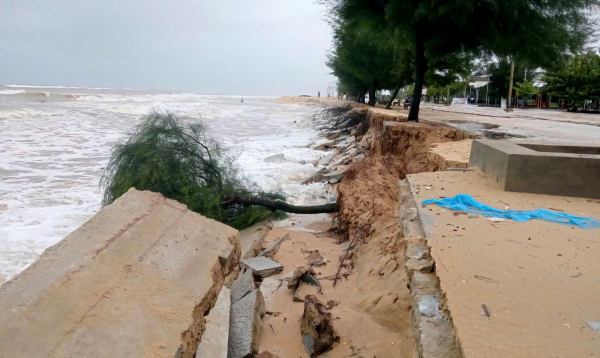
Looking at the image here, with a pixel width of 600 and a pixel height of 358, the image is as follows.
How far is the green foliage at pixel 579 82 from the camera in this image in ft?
94.0

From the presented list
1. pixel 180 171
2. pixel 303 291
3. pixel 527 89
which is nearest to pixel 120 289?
pixel 303 291

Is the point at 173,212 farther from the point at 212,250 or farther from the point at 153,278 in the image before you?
the point at 153,278

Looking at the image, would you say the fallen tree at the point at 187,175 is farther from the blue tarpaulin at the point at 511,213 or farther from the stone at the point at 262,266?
the blue tarpaulin at the point at 511,213

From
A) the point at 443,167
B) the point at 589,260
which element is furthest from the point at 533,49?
the point at 589,260

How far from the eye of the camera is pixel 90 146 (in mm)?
18328

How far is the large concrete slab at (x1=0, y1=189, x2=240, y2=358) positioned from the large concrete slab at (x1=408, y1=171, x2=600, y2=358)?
62.7 inches

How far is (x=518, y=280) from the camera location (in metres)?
2.57

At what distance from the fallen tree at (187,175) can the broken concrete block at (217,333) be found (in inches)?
124

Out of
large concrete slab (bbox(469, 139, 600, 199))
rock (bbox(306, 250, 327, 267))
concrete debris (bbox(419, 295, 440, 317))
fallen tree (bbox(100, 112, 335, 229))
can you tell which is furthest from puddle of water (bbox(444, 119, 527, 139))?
concrete debris (bbox(419, 295, 440, 317))

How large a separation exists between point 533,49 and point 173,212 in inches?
422

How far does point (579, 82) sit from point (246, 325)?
33926 mm

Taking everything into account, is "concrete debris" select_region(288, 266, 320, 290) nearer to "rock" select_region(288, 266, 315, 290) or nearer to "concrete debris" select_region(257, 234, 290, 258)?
"rock" select_region(288, 266, 315, 290)

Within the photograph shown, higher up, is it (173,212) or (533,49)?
(533,49)

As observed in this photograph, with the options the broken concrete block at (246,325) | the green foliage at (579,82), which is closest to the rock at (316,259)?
the broken concrete block at (246,325)
